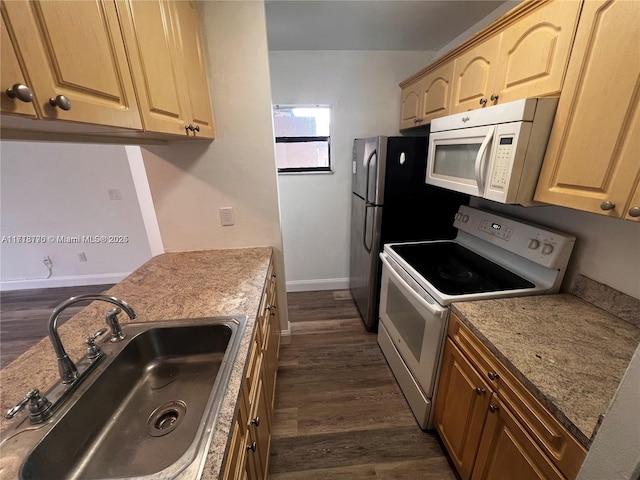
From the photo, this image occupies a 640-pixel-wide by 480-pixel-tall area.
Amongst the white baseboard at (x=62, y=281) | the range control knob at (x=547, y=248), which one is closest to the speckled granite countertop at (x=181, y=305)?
the range control knob at (x=547, y=248)

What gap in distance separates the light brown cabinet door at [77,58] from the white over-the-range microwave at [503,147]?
4.75ft

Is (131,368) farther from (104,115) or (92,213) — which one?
(92,213)

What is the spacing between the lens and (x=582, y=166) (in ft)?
3.13

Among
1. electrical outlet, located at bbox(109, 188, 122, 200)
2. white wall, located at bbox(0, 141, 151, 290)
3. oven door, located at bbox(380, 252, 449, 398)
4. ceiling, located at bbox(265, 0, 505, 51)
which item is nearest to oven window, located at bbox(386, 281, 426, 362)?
oven door, located at bbox(380, 252, 449, 398)

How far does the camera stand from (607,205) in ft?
2.84

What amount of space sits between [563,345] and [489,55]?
4.57 feet

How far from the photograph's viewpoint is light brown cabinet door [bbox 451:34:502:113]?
1.35 meters

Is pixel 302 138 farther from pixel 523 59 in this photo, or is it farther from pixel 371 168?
pixel 523 59

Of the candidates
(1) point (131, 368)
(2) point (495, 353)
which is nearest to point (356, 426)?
(2) point (495, 353)

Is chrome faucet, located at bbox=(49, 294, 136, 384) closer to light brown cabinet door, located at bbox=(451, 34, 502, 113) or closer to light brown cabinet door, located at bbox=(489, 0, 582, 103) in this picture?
light brown cabinet door, located at bbox=(489, 0, 582, 103)

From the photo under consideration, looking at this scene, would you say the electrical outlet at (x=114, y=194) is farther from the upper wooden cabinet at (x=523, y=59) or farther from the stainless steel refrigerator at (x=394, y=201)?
the upper wooden cabinet at (x=523, y=59)

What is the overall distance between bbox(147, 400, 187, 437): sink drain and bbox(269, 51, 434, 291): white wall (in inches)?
82.2

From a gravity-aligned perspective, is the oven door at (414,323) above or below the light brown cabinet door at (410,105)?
below

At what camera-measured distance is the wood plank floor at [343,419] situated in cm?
143
